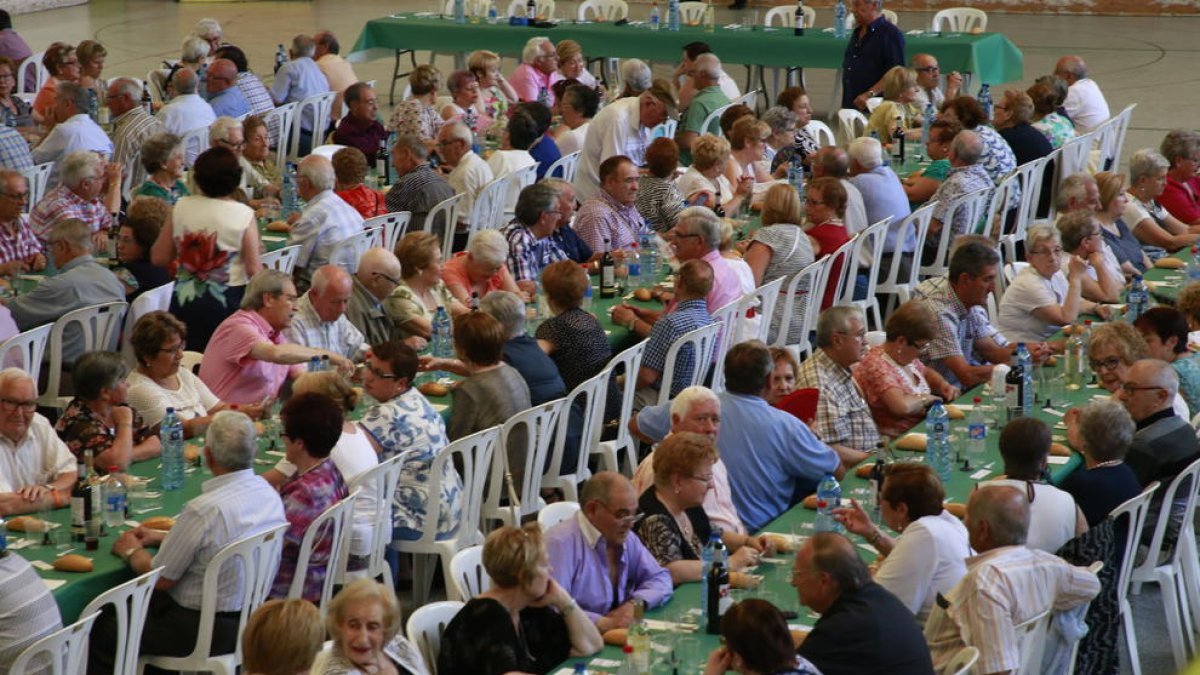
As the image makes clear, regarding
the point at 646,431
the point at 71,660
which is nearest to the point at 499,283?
the point at 646,431

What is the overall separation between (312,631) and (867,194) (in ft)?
21.3

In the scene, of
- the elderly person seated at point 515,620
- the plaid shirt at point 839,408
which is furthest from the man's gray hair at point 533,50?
the elderly person seated at point 515,620

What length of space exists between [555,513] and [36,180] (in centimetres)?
643

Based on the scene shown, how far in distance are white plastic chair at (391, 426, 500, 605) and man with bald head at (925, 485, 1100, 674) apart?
1927 millimetres

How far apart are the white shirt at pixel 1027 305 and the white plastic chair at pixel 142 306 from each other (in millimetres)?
4163

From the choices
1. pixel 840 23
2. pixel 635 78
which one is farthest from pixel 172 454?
pixel 840 23

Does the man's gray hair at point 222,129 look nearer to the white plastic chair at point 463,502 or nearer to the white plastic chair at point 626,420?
the white plastic chair at point 626,420

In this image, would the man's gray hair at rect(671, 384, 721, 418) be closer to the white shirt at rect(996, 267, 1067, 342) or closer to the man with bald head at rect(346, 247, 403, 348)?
the man with bald head at rect(346, 247, 403, 348)

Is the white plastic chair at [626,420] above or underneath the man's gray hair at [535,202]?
underneath

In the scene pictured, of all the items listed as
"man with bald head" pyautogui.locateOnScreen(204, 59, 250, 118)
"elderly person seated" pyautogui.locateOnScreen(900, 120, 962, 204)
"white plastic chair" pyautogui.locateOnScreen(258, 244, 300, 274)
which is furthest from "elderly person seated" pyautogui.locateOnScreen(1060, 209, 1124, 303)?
"man with bald head" pyautogui.locateOnScreen(204, 59, 250, 118)

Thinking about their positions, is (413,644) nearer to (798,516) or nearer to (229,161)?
(798,516)

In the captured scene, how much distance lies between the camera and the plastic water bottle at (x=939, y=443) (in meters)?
7.01

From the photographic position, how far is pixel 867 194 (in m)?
10.6

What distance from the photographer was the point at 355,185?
1037 centimetres
